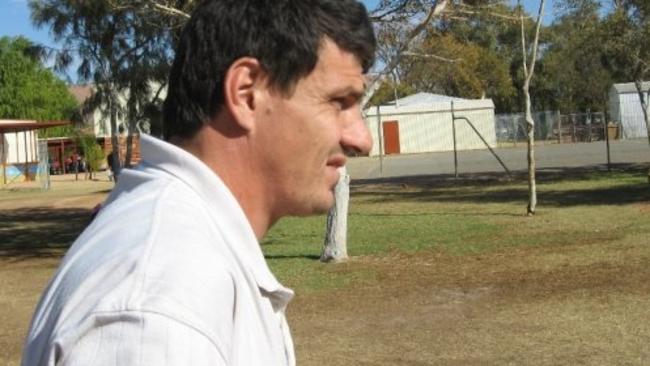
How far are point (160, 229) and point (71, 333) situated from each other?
186 millimetres

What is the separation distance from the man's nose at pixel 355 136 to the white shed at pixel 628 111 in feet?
193

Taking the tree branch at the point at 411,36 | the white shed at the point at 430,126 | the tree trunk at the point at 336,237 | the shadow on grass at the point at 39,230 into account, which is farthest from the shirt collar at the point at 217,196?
A: the white shed at the point at 430,126

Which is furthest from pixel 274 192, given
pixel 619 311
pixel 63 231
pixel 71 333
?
pixel 63 231

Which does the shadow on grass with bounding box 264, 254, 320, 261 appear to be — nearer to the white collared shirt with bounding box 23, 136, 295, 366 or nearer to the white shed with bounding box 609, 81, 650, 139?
the white collared shirt with bounding box 23, 136, 295, 366

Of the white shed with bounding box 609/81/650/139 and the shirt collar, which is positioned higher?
the white shed with bounding box 609/81/650/139

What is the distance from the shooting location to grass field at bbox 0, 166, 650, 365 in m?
7.37

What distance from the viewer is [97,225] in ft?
4.31

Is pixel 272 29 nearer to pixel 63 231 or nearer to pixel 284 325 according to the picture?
pixel 284 325

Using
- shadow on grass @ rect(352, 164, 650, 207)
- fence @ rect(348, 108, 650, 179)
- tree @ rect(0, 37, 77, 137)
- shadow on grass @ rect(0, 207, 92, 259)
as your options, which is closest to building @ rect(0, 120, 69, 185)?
tree @ rect(0, 37, 77, 137)

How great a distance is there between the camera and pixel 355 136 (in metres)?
1.64

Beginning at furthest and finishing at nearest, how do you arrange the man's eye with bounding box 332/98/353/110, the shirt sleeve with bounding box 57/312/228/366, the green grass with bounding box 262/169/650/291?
the green grass with bounding box 262/169/650/291 < the man's eye with bounding box 332/98/353/110 < the shirt sleeve with bounding box 57/312/228/366

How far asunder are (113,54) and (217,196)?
25.9 metres

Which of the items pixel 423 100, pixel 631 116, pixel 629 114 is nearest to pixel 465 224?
pixel 423 100

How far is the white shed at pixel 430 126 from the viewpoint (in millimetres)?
53812
